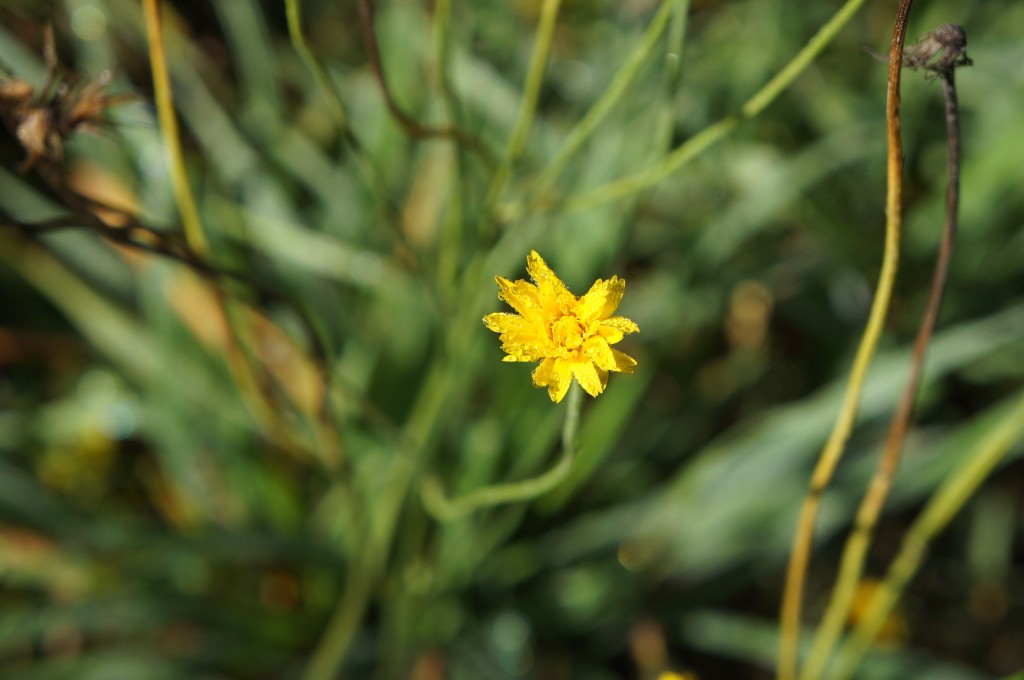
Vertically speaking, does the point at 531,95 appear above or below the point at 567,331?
above

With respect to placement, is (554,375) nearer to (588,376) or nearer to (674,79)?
(588,376)

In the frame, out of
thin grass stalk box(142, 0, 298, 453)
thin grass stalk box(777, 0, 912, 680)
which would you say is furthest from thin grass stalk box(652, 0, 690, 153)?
thin grass stalk box(142, 0, 298, 453)

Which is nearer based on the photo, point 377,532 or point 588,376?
point 588,376

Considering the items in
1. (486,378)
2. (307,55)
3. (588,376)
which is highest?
(486,378)

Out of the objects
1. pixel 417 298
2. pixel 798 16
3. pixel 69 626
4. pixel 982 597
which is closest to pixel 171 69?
pixel 417 298

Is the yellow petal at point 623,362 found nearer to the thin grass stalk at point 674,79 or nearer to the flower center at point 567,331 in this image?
the flower center at point 567,331

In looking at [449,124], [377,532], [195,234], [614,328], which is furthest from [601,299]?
[377,532]

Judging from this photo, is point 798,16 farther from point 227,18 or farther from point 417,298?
point 227,18
